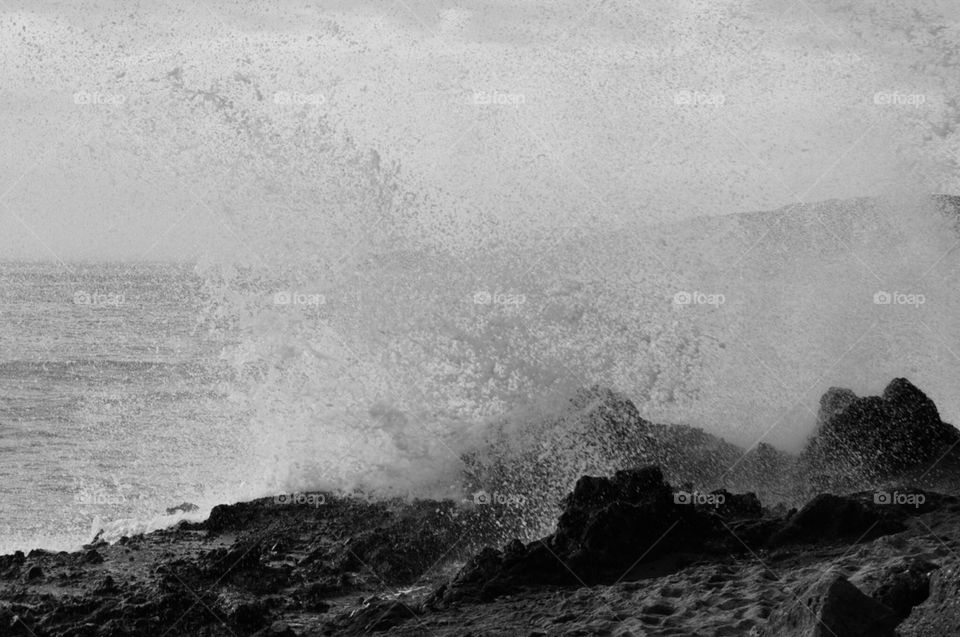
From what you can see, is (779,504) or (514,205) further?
(514,205)

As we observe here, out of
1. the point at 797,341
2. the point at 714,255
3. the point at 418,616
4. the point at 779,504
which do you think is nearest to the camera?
the point at 418,616

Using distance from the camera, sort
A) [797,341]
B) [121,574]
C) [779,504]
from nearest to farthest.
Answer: [121,574], [779,504], [797,341]

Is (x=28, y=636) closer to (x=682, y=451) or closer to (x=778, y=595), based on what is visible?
(x=778, y=595)

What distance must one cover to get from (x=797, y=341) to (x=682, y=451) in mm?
4998

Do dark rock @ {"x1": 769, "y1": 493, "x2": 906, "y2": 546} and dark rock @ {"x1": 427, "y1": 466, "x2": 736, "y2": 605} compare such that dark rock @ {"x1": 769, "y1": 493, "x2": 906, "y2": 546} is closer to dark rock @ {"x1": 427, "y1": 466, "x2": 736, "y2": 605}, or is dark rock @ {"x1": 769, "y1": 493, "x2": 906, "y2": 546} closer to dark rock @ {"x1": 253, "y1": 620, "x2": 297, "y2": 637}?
dark rock @ {"x1": 427, "y1": 466, "x2": 736, "y2": 605}

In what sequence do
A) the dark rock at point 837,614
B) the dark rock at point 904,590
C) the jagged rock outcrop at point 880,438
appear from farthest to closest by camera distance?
the jagged rock outcrop at point 880,438 → the dark rock at point 904,590 → the dark rock at point 837,614

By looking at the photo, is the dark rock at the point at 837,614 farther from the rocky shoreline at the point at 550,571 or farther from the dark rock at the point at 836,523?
the dark rock at the point at 836,523

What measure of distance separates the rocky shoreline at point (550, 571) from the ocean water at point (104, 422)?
378 cm

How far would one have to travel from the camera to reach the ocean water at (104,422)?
1828cm

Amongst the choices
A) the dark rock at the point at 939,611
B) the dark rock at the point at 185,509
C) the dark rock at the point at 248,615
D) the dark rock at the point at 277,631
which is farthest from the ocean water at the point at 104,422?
the dark rock at the point at 939,611

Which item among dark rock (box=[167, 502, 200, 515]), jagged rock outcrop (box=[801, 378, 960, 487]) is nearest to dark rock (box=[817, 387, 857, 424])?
jagged rock outcrop (box=[801, 378, 960, 487])

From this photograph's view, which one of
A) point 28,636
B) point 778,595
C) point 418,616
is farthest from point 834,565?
point 28,636

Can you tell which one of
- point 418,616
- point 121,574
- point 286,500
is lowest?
point 286,500

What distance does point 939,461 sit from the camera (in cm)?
1255
